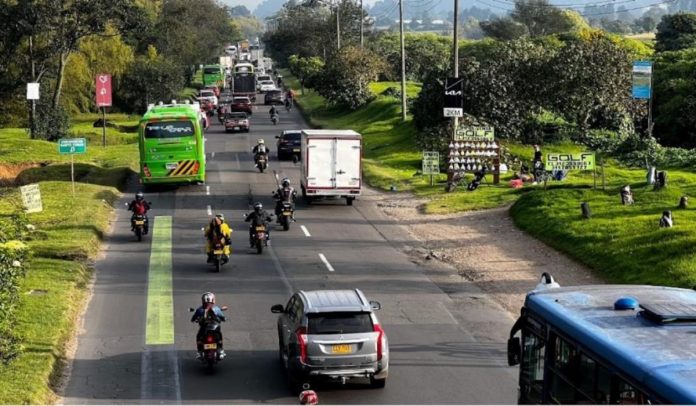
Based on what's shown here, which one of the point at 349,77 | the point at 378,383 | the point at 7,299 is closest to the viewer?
the point at 378,383

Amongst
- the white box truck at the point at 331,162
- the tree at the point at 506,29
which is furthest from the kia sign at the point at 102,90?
the tree at the point at 506,29

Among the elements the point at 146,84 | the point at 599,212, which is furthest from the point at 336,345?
the point at 146,84

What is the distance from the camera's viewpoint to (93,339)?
1889cm

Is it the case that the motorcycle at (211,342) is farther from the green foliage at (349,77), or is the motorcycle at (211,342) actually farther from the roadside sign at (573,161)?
the green foliage at (349,77)

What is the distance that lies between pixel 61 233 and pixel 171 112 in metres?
11.4

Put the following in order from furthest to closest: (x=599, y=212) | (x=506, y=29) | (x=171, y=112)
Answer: (x=506, y=29) → (x=171, y=112) → (x=599, y=212)

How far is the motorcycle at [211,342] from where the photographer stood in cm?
1650

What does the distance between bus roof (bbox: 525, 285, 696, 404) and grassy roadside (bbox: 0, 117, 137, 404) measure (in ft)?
25.8

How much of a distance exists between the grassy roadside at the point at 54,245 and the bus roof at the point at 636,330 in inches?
309

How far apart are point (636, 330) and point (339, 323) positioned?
6.47 m

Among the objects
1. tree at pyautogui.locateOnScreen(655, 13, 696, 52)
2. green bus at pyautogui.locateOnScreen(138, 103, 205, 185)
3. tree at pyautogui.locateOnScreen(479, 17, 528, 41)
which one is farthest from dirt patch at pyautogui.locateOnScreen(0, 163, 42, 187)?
tree at pyautogui.locateOnScreen(479, 17, 528, 41)

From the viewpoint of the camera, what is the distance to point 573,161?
112 ft

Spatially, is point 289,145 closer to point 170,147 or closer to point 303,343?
point 170,147

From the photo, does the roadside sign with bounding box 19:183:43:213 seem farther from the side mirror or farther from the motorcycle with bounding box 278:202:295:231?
the side mirror
